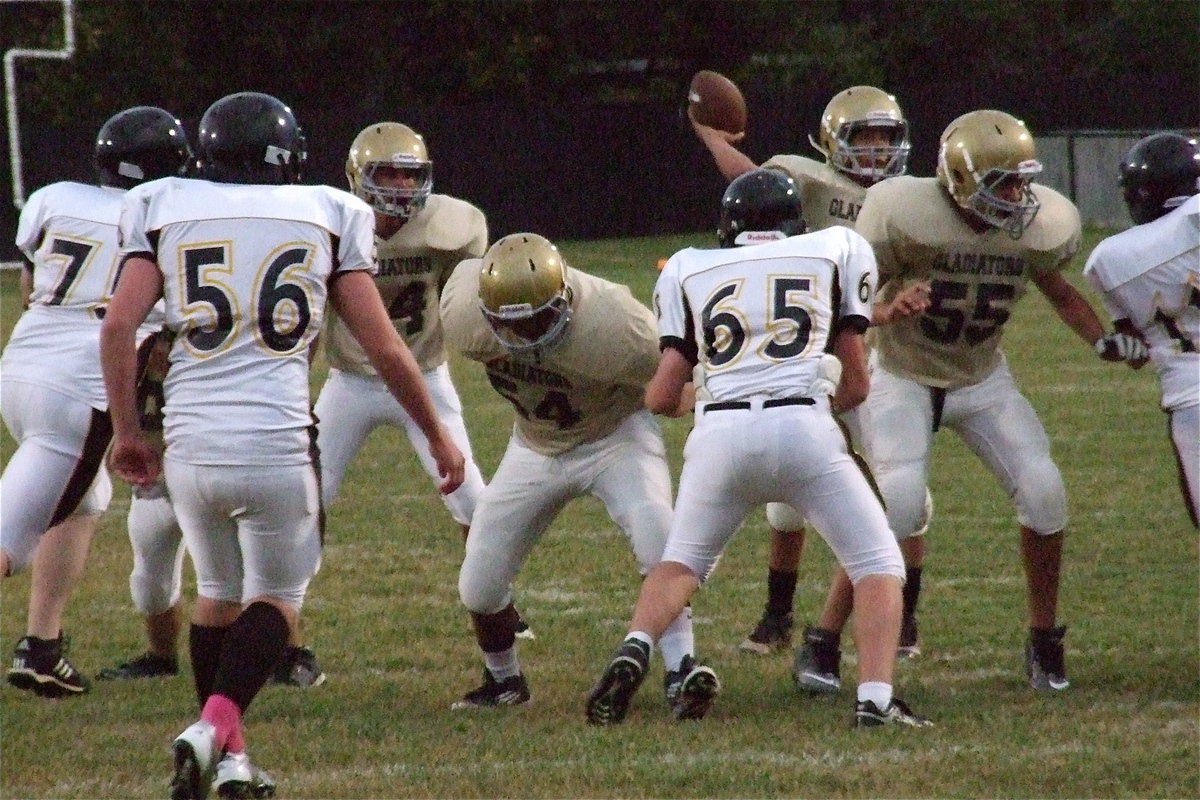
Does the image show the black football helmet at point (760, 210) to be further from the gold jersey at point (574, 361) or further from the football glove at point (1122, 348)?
the football glove at point (1122, 348)

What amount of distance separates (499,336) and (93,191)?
3.99 feet

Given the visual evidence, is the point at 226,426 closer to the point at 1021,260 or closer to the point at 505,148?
the point at 1021,260

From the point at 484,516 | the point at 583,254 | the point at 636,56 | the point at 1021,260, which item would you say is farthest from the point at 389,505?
the point at 636,56

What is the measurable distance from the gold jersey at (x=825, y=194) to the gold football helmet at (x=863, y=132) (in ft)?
0.13

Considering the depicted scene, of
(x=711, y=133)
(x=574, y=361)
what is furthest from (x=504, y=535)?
(x=711, y=133)

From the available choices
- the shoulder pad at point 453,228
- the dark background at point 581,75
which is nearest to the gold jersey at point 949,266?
the shoulder pad at point 453,228

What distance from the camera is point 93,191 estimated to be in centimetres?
511

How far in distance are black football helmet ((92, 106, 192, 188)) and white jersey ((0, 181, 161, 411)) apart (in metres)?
0.10

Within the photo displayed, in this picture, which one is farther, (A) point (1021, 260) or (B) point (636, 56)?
(B) point (636, 56)

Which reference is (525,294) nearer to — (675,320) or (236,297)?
(675,320)

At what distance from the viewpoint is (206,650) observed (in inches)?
168

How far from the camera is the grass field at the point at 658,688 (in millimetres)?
4246

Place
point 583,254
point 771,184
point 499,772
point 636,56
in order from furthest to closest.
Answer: point 636,56 < point 583,254 < point 771,184 < point 499,772

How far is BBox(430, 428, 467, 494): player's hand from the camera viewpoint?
4.21 meters
